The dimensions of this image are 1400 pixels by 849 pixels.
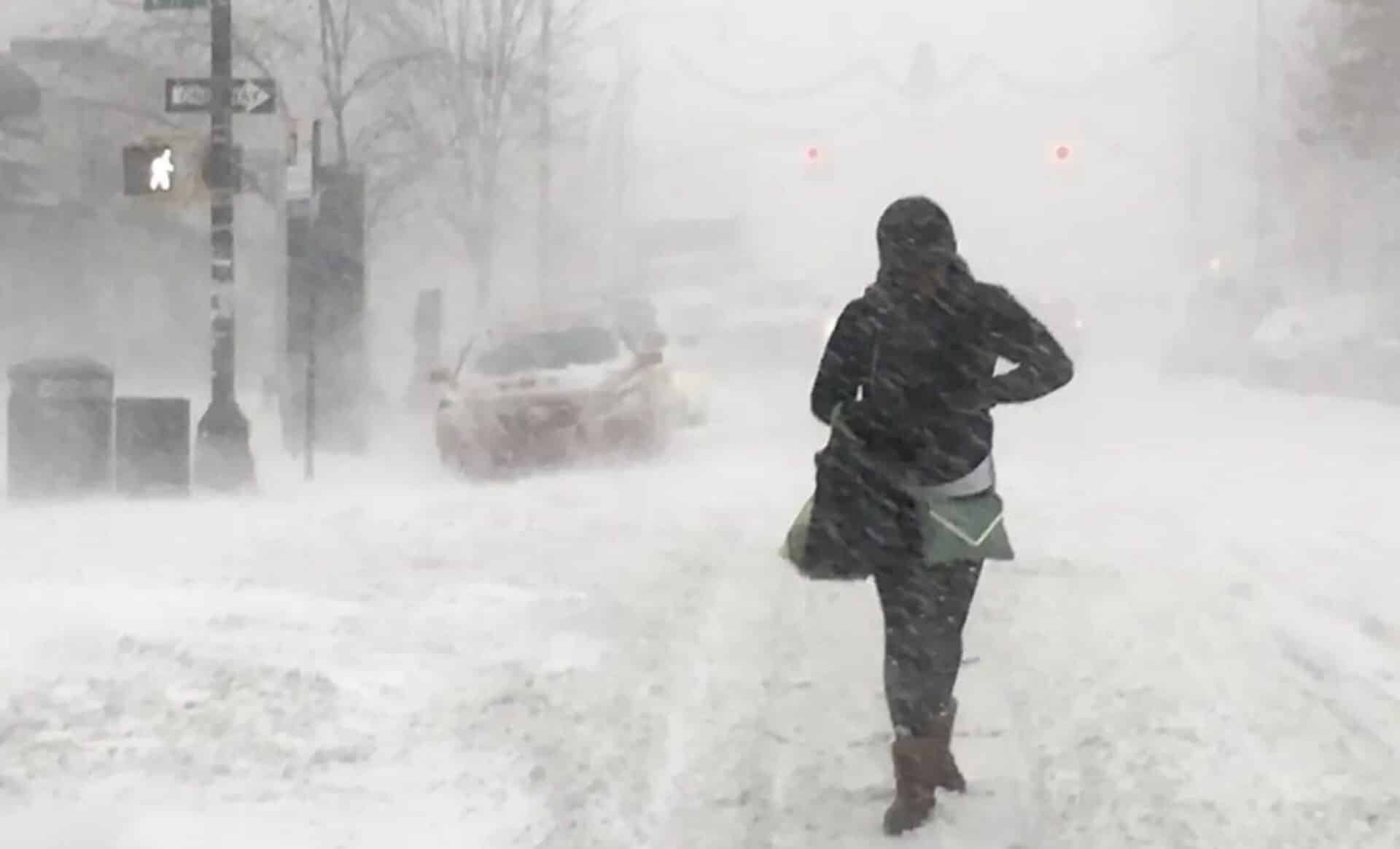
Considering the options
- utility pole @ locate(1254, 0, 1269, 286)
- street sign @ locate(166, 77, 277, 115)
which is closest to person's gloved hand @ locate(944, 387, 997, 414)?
street sign @ locate(166, 77, 277, 115)

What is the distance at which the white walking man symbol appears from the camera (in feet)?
49.4

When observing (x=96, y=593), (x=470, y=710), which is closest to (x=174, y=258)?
(x=96, y=593)

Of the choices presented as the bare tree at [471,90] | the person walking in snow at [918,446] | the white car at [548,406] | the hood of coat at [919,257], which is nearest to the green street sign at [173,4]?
the white car at [548,406]

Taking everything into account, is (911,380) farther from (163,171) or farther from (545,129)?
(545,129)

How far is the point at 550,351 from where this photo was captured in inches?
714

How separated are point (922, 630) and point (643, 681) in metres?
2.44

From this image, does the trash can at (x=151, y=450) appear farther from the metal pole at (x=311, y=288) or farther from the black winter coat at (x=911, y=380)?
the black winter coat at (x=911, y=380)

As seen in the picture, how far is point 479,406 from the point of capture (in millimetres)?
16906

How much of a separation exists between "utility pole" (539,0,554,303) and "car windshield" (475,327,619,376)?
1608cm

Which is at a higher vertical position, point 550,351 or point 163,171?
point 163,171

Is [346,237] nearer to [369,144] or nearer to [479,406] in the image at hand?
[479,406]

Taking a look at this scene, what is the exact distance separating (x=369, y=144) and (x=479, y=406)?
11629mm

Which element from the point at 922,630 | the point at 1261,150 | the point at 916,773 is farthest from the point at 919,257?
the point at 1261,150

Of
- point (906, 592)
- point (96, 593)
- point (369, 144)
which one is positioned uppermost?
point (369, 144)
